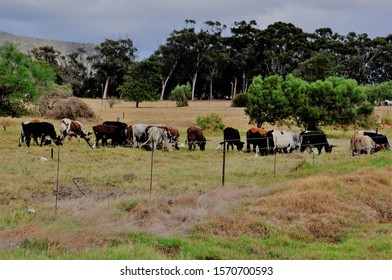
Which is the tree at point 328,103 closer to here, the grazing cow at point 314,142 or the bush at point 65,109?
the grazing cow at point 314,142

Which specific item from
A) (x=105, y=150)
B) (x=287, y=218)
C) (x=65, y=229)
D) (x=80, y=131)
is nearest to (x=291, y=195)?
(x=287, y=218)

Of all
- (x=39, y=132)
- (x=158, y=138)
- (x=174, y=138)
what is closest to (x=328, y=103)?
(x=174, y=138)

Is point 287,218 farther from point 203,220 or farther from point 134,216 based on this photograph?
point 134,216

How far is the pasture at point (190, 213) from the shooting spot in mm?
7590

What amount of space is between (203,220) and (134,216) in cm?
140

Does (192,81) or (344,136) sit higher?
(192,81)

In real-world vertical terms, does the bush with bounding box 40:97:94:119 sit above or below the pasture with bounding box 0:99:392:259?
above

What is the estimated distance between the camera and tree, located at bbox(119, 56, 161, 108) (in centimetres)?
6350

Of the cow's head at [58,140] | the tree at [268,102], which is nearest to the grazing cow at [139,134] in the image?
the cow's head at [58,140]

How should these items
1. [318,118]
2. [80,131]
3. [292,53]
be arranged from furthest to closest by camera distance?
[292,53] → [318,118] → [80,131]

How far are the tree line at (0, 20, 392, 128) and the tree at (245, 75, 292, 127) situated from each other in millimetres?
36869

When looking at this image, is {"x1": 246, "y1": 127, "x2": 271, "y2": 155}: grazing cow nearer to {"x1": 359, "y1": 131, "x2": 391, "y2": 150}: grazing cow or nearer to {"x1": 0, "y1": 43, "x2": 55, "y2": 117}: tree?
{"x1": 359, "y1": 131, "x2": 391, "y2": 150}: grazing cow

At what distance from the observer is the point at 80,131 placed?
1020 inches

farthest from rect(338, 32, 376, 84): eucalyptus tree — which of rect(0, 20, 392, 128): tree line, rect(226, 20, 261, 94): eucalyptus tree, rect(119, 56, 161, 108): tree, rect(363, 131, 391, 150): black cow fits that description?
rect(363, 131, 391, 150): black cow
